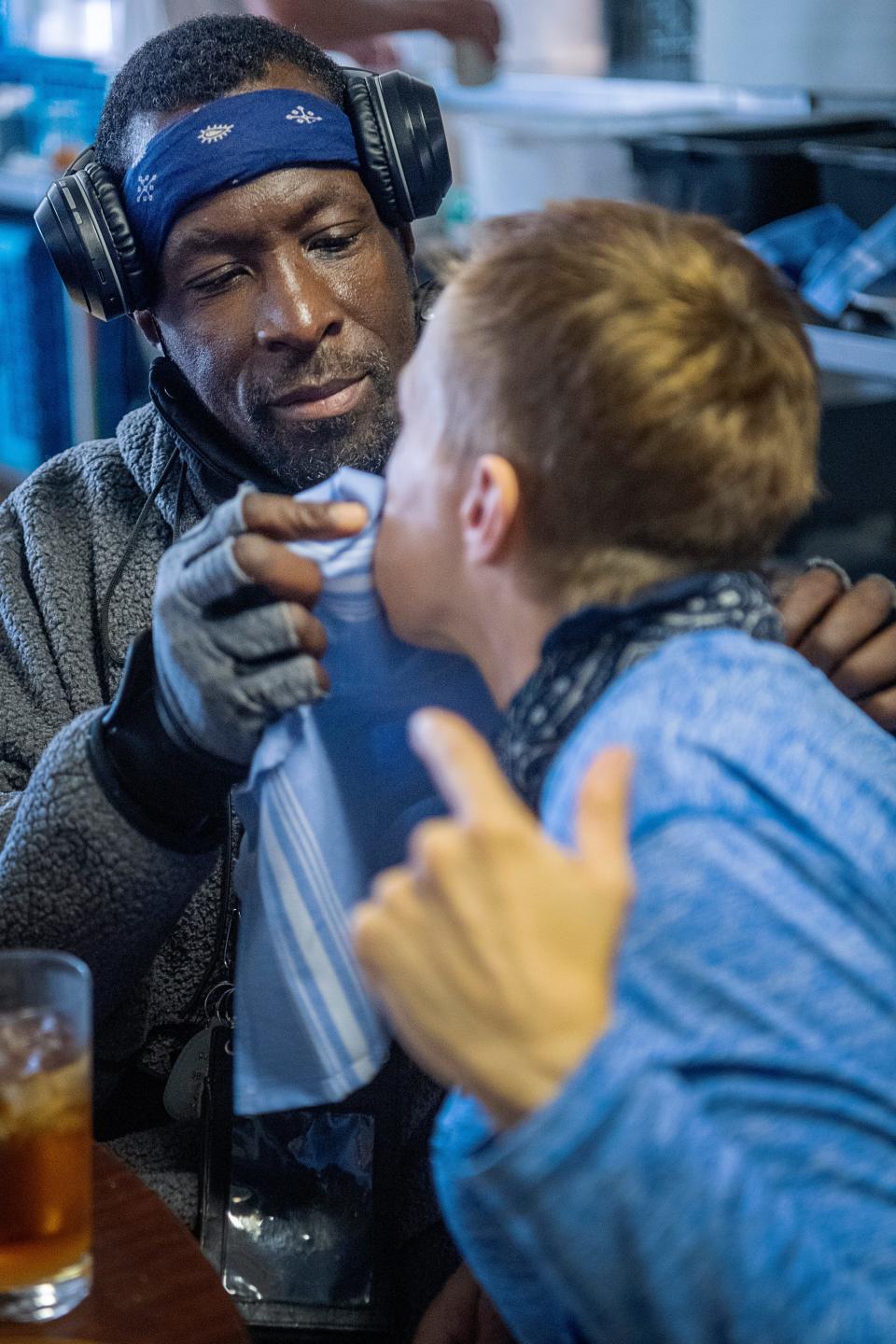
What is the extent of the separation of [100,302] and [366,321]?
0.27m

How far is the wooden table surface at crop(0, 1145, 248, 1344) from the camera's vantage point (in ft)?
2.64

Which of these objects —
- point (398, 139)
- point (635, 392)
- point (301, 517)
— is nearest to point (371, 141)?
point (398, 139)

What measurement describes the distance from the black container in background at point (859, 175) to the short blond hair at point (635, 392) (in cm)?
175

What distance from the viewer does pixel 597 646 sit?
900mm

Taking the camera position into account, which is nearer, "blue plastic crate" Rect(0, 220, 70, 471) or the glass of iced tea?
the glass of iced tea

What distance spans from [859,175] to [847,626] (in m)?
1.58

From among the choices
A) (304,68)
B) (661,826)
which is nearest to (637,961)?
(661,826)

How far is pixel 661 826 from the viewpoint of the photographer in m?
0.76

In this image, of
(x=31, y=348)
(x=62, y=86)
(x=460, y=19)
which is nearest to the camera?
(x=460, y=19)

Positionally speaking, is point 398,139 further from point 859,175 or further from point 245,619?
point 859,175

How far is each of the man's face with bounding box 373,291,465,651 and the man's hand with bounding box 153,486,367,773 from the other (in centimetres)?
4

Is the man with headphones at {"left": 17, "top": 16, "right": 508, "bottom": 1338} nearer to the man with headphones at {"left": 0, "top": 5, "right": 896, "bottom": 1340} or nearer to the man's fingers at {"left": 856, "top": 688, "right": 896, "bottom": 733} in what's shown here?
the man with headphones at {"left": 0, "top": 5, "right": 896, "bottom": 1340}

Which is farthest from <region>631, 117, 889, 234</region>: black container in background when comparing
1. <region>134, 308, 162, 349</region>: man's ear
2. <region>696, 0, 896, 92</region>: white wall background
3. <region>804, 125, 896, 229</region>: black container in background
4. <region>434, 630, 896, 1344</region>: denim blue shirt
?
<region>434, 630, 896, 1344</region>: denim blue shirt

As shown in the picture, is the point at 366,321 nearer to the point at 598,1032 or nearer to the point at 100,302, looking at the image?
the point at 100,302
